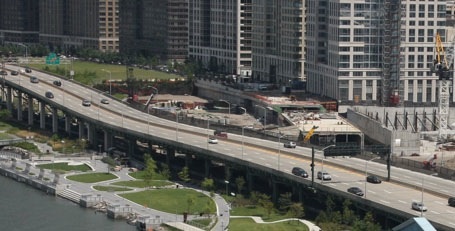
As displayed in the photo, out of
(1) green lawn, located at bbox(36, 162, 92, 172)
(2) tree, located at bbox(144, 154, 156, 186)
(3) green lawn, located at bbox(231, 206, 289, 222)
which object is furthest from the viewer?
(1) green lawn, located at bbox(36, 162, 92, 172)

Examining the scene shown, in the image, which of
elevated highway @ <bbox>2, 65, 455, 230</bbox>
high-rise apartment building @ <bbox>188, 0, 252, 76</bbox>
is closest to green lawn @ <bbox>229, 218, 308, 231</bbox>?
elevated highway @ <bbox>2, 65, 455, 230</bbox>

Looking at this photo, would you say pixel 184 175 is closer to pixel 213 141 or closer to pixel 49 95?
pixel 213 141

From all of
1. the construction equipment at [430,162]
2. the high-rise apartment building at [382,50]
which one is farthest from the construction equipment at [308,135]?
the high-rise apartment building at [382,50]

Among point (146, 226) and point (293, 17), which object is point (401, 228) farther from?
point (293, 17)

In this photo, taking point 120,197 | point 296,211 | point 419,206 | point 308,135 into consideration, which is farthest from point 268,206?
point 308,135

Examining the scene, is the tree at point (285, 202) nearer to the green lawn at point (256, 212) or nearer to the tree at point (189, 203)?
the green lawn at point (256, 212)

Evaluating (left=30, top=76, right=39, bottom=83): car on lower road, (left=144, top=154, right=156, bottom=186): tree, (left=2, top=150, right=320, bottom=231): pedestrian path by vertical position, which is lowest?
(left=2, top=150, right=320, bottom=231): pedestrian path

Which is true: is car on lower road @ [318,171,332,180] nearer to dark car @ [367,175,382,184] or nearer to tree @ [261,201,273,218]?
dark car @ [367,175,382,184]
